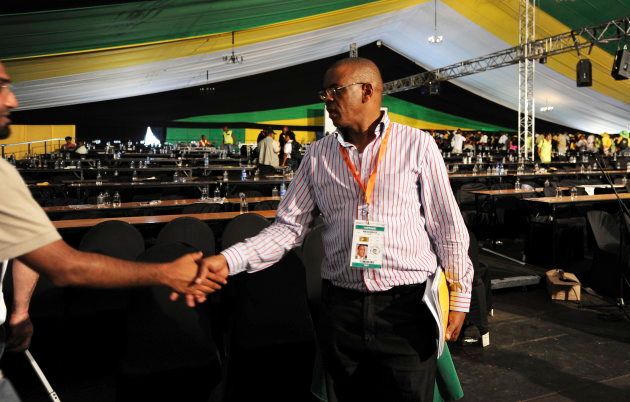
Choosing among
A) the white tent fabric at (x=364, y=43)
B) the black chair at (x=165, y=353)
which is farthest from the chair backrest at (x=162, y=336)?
the white tent fabric at (x=364, y=43)

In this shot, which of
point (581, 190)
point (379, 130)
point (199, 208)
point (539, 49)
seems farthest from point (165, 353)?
point (539, 49)

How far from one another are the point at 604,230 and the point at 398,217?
3822 millimetres

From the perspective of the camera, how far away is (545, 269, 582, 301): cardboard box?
4328 millimetres

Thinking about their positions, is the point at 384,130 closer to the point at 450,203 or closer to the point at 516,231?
the point at 450,203

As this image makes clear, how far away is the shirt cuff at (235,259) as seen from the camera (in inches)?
61.9

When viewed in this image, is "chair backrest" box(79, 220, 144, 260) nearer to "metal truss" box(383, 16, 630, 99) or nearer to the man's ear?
the man's ear

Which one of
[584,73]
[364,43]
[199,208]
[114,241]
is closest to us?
[114,241]

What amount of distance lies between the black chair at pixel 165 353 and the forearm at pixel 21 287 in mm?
475

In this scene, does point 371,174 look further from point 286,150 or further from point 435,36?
point 435,36

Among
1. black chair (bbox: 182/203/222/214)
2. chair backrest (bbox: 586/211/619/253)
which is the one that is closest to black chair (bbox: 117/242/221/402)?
black chair (bbox: 182/203/222/214)

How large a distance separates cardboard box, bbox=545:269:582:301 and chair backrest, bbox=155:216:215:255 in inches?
125

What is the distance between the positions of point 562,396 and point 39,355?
2954mm

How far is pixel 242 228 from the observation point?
3.04 meters

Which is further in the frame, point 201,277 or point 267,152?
point 267,152
